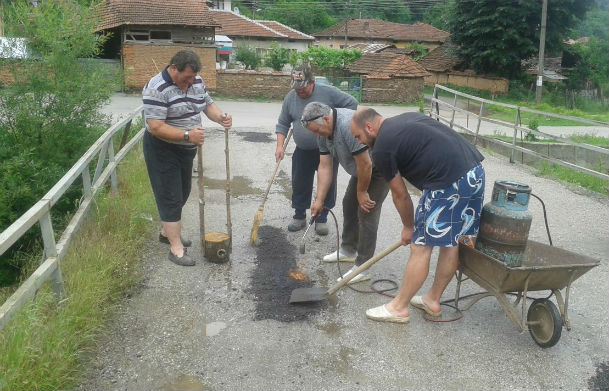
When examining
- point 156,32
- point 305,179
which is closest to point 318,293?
point 305,179

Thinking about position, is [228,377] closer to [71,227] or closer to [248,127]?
[71,227]

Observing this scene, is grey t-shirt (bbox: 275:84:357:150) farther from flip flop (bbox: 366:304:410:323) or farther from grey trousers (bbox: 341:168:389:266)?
flip flop (bbox: 366:304:410:323)

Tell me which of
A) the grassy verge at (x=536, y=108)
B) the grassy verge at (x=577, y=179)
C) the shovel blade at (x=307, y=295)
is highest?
the shovel blade at (x=307, y=295)

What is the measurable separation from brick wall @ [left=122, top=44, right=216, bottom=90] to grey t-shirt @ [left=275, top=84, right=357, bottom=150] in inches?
778

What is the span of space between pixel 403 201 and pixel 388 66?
23.9 meters

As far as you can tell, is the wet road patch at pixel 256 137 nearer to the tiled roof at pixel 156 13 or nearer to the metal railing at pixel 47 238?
the metal railing at pixel 47 238

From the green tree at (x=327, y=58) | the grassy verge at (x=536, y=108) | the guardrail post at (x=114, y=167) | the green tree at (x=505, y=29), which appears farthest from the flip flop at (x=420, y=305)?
the green tree at (x=505, y=29)

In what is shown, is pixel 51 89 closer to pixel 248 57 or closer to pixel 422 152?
pixel 422 152

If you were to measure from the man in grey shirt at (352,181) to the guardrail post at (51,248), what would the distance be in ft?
6.51

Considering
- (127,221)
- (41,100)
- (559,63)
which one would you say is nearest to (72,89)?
(41,100)

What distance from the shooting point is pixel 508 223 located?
3.58 m

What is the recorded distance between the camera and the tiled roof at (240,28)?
43.2 m

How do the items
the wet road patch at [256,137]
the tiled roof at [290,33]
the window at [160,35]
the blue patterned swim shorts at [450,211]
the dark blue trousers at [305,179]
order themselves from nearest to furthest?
the blue patterned swim shorts at [450,211]
the dark blue trousers at [305,179]
the wet road patch at [256,137]
the window at [160,35]
the tiled roof at [290,33]

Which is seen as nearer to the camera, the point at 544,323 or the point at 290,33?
the point at 544,323
